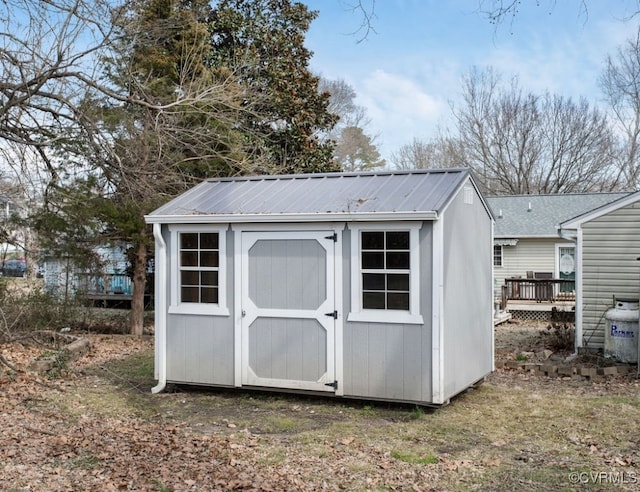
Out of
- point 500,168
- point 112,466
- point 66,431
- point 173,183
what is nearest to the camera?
point 112,466

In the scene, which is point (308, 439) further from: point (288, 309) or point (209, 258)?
point (209, 258)

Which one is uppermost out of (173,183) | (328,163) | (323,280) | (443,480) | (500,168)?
(500,168)

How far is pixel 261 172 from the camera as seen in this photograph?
1428 centimetres

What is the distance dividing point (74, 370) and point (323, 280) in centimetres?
429

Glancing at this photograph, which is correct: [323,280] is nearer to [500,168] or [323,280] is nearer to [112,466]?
[112,466]

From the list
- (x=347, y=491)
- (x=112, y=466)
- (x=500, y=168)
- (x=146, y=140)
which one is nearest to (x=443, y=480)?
(x=347, y=491)

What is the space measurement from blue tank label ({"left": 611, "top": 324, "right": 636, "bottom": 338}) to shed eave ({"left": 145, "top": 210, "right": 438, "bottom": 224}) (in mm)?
5119

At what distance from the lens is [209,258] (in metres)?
7.99

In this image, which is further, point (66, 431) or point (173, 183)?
point (173, 183)

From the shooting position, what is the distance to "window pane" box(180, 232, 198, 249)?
318 inches

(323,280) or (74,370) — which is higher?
(323,280)

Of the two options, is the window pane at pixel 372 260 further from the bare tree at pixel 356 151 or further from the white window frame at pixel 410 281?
the bare tree at pixel 356 151

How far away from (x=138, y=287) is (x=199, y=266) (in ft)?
21.0

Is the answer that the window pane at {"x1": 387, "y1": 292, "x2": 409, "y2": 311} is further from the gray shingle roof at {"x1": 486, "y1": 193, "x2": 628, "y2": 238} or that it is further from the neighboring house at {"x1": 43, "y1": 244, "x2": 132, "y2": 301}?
the gray shingle roof at {"x1": 486, "y1": 193, "x2": 628, "y2": 238}
